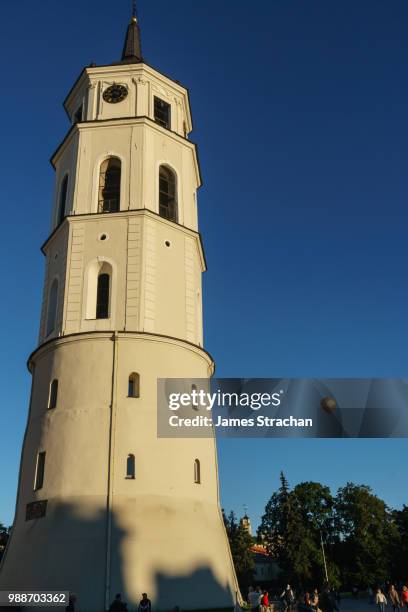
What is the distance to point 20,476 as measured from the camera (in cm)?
1994

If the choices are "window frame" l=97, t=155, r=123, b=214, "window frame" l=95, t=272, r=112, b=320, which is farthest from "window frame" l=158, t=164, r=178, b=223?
"window frame" l=95, t=272, r=112, b=320

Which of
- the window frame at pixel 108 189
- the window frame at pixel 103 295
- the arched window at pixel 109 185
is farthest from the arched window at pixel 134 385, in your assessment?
the arched window at pixel 109 185

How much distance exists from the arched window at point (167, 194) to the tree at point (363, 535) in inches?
1727

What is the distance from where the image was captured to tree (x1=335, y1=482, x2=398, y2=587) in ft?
179

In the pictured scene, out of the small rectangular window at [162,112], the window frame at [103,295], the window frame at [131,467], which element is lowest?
the window frame at [131,467]

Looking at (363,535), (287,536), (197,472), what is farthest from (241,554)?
(197,472)

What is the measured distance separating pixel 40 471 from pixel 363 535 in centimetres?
4626

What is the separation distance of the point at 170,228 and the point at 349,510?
4504 cm

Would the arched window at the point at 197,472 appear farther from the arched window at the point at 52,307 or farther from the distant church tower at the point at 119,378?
the arched window at the point at 52,307

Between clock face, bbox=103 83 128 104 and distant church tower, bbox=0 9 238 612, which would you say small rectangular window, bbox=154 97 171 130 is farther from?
clock face, bbox=103 83 128 104

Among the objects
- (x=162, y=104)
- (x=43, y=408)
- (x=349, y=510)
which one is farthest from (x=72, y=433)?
(x=349, y=510)

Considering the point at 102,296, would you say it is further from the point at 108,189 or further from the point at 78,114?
the point at 78,114

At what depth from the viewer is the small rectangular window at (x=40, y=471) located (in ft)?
61.4

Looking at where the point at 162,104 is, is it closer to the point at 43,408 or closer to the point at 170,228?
the point at 170,228
